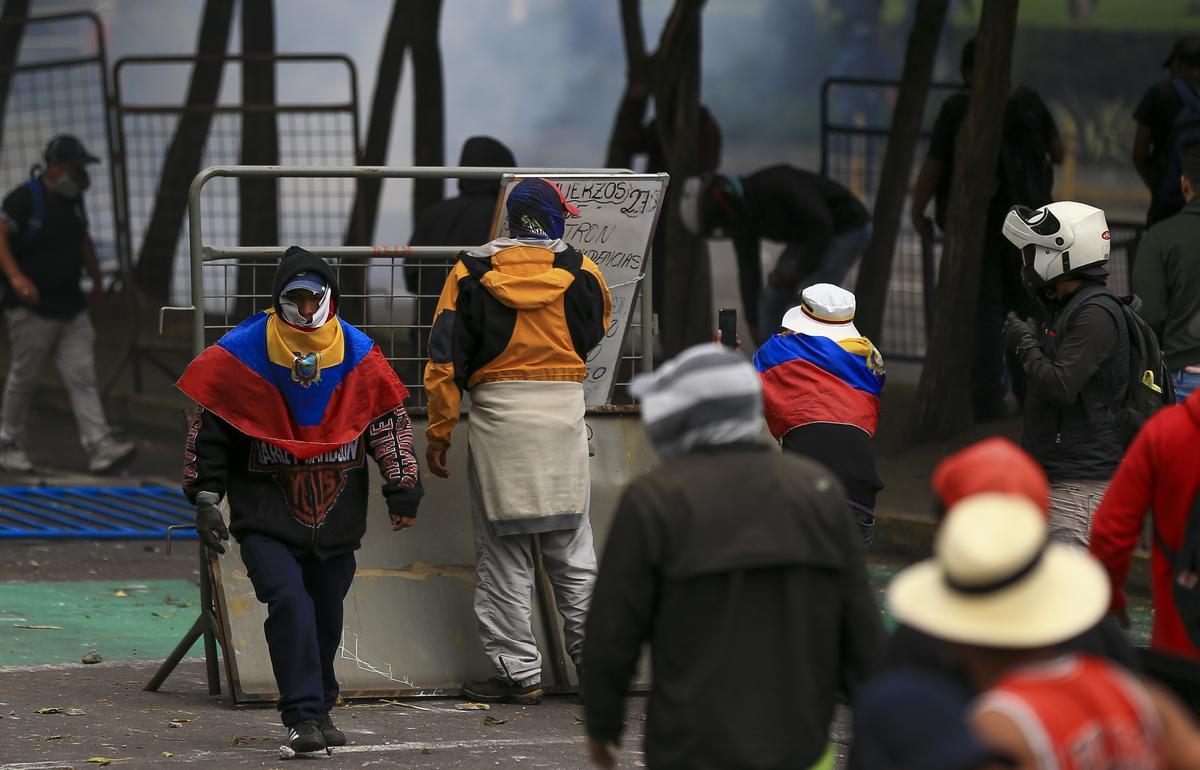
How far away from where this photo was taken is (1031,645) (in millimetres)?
2701

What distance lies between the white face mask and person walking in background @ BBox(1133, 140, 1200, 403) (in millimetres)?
3031

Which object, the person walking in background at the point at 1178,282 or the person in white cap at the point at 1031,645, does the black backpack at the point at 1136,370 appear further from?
the person in white cap at the point at 1031,645

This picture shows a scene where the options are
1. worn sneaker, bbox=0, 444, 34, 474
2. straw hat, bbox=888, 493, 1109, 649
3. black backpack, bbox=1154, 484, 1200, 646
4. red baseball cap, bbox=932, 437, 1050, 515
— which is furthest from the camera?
worn sneaker, bbox=0, 444, 34, 474

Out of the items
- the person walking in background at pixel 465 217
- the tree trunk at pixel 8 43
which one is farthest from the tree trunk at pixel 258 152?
the person walking in background at pixel 465 217

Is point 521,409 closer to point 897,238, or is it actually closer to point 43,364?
point 43,364

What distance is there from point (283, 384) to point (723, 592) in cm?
264

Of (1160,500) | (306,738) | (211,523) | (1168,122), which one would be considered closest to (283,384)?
(211,523)

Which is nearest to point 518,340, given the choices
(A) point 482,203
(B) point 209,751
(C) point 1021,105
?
(B) point 209,751

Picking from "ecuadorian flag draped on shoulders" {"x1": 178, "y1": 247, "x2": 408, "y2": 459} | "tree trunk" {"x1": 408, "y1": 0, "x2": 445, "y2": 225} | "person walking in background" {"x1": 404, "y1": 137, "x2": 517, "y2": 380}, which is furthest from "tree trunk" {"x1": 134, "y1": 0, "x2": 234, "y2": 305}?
"ecuadorian flag draped on shoulders" {"x1": 178, "y1": 247, "x2": 408, "y2": 459}

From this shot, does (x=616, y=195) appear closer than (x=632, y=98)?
Yes

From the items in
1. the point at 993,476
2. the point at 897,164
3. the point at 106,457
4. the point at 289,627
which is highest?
the point at 993,476

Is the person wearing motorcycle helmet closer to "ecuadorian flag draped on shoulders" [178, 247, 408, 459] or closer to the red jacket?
the red jacket

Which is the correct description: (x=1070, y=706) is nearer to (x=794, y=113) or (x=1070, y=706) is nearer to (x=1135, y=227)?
(x=1135, y=227)

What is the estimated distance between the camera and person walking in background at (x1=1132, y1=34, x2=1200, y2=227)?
9.09 metres
